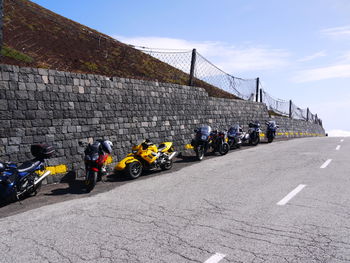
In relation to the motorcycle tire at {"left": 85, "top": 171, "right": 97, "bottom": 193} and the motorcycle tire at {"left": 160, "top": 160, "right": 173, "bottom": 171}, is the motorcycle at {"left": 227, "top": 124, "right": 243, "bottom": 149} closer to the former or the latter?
the motorcycle tire at {"left": 160, "top": 160, "right": 173, "bottom": 171}

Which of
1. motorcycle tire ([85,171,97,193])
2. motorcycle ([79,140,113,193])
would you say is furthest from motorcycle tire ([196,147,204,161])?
motorcycle tire ([85,171,97,193])

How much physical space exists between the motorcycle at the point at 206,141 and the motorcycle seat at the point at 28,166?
6406mm

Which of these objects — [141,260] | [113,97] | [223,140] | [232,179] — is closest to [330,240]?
[141,260]

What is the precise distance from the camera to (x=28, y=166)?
7.31 metres

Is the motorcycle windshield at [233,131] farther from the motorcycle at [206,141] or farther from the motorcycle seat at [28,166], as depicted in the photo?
the motorcycle seat at [28,166]

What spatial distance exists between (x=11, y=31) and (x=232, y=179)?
19.7 meters

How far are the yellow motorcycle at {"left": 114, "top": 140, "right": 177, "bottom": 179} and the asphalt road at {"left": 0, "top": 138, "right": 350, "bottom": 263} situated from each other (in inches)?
29.8

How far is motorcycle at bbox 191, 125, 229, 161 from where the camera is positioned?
12492 mm

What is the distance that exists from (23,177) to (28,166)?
1.13 feet

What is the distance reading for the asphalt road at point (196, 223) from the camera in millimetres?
4074

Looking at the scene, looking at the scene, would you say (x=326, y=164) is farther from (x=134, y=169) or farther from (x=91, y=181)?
(x=91, y=181)

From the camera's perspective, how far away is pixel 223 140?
13875 mm

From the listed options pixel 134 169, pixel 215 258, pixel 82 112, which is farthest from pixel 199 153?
pixel 215 258

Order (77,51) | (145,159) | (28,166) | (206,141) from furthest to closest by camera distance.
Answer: (77,51), (206,141), (145,159), (28,166)
